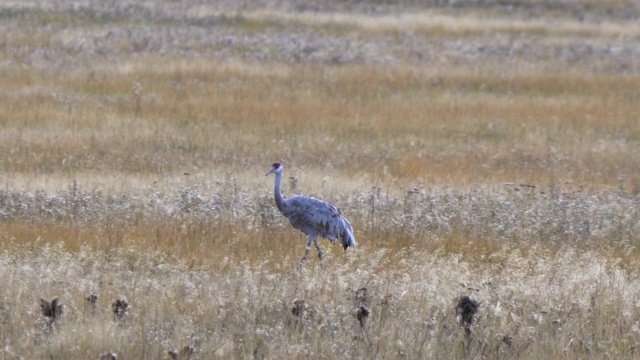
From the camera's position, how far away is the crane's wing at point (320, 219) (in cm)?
981

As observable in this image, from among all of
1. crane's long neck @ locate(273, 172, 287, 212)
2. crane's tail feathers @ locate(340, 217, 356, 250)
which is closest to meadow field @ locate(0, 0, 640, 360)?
crane's tail feathers @ locate(340, 217, 356, 250)

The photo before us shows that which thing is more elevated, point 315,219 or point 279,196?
point 279,196

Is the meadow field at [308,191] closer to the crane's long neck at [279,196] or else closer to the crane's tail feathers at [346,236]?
the crane's tail feathers at [346,236]

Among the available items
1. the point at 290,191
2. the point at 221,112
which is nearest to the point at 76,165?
the point at 290,191

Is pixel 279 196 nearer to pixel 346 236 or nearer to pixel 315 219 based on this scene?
pixel 315 219

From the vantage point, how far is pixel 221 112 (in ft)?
64.4

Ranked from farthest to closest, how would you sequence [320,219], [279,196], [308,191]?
1. [308,191]
2. [279,196]
3. [320,219]

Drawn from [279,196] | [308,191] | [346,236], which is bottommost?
[308,191]

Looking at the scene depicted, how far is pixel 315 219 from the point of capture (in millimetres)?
9828

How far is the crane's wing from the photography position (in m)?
9.81

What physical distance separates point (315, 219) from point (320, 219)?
1.8 inches

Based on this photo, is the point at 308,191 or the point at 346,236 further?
the point at 308,191

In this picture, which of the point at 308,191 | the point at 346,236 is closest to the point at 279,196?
the point at 346,236

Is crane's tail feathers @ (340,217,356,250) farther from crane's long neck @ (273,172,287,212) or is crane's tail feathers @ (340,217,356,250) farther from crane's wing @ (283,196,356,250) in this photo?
crane's long neck @ (273,172,287,212)
